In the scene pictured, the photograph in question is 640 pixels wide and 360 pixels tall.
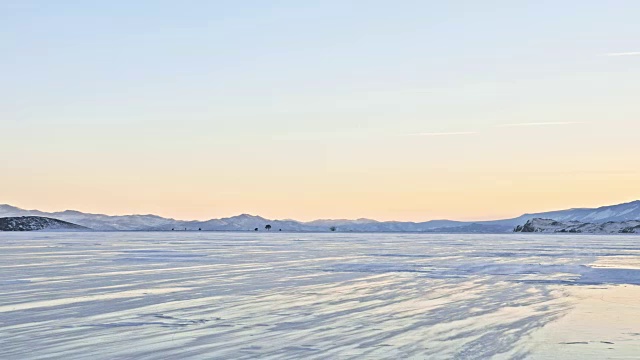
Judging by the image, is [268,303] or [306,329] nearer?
[306,329]

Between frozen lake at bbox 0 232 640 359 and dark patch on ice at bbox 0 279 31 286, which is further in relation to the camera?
dark patch on ice at bbox 0 279 31 286

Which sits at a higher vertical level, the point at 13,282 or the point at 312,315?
the point at 13,282

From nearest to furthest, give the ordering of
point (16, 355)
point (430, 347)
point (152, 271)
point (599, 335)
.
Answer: point (16, 355) < point (430, 347) < point (599, 335) < point (152, 271)

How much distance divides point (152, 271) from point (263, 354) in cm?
1804

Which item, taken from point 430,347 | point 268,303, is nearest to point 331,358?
point 430,347

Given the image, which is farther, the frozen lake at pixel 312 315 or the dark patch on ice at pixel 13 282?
the dark patch on ice at pixel 13 282

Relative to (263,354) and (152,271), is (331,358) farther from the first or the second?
(152,271)

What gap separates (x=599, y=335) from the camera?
1322 cm

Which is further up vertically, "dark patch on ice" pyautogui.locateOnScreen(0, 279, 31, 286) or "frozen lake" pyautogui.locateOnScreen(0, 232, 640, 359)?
"dark patch on ice" pyautogui.locateOnScreen(0, 279, 31, 286)

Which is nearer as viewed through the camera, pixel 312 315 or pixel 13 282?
pixel 312 315

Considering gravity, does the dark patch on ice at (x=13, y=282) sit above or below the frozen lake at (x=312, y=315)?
above

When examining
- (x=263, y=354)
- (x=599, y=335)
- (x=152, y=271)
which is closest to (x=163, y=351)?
(x=263, y=354)

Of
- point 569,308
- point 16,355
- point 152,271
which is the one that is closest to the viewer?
point 16,355

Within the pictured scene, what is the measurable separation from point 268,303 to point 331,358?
6.96 m
